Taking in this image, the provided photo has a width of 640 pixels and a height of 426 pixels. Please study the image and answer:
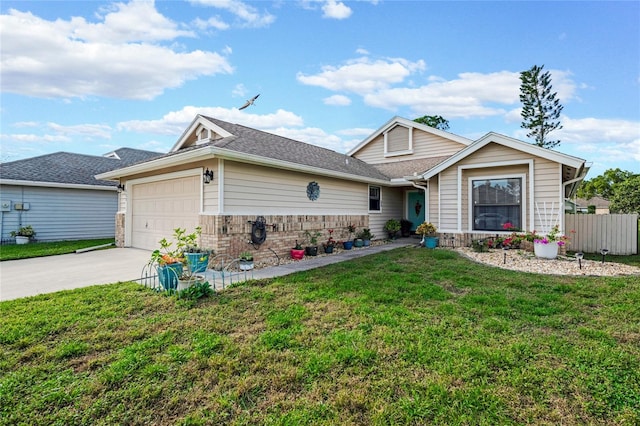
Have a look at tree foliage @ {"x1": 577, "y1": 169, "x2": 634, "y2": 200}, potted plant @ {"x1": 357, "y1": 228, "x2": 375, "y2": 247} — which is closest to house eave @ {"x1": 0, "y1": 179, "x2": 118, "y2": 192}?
potted plant @ {"x1": 357, "y1": 228, "x2": 375, "y2": 247}

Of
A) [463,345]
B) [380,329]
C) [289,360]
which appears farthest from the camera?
[380,329]

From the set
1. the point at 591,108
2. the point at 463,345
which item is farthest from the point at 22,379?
the point at 591,108

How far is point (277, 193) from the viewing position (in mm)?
8320

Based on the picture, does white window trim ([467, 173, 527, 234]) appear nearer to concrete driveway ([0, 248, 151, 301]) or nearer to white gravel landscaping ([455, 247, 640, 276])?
white gravel landscaping ([455, 247, 640, 276])

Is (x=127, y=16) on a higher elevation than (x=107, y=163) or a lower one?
higher

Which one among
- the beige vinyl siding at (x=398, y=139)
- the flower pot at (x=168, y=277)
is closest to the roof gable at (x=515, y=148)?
the beige vinyl siding at (x=398, y=139)

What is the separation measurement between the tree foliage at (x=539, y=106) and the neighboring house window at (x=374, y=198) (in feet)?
66.3

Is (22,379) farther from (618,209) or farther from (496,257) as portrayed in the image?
(618,209)

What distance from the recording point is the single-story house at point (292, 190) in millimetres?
7262

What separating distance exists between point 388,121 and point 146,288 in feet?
45.6

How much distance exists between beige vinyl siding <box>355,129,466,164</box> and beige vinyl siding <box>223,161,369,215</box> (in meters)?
5.74

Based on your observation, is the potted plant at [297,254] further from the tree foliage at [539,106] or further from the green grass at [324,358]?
the tree foliage at [539,106]

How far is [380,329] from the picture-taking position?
345 cm

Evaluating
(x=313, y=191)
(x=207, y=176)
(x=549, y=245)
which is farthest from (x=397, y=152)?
(x=207, y=176)
